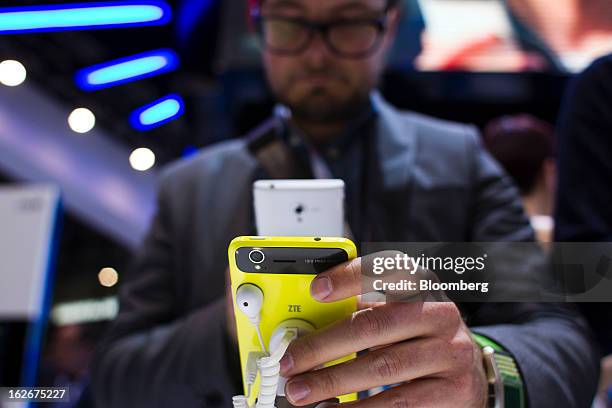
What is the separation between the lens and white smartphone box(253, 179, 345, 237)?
47cm

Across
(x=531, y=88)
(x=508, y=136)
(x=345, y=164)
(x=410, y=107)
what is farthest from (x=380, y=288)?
(x=531, y=88)

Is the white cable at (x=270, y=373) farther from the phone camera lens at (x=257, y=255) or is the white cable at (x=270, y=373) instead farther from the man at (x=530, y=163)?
the man at (x=530, y=163)

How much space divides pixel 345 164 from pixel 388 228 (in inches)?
3.1

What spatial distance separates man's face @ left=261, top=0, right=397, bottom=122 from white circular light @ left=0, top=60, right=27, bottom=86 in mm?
236

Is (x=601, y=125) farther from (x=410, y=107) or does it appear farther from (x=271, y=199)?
(x=410, y=107)

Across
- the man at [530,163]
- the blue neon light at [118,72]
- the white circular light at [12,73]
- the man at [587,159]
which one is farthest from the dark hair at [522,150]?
the white circular light at [12,73]

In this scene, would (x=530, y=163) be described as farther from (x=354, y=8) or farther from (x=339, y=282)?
(x=339, y=282)

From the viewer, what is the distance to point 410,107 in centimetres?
216

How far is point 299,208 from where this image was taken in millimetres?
476

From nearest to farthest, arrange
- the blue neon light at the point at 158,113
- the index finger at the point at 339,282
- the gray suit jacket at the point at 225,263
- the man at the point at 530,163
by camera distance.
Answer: the index finger at the point at 339,282
the gray suit jacket at the point at 225,263
the blue neon light at the point at 158,113
the man at the point at 530,163

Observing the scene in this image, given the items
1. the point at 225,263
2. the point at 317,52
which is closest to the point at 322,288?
the point at 225,263

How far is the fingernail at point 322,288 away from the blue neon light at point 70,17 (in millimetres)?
382

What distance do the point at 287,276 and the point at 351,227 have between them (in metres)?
0.15

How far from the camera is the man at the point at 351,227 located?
1.46 ft
